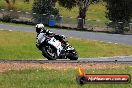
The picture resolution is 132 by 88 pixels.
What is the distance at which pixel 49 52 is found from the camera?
20016 mm

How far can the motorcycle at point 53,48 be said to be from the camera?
64.2ft

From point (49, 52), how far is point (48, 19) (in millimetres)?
32217

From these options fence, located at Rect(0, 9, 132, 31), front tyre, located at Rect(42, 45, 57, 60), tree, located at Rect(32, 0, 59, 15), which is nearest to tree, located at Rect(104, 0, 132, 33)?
fence, located at Rect(0, 9, 132, 31)

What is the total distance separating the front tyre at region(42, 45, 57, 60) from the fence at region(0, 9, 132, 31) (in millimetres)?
30138

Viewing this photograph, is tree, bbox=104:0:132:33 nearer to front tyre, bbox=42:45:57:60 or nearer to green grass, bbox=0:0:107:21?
green grass, bbox=0:0:107:21

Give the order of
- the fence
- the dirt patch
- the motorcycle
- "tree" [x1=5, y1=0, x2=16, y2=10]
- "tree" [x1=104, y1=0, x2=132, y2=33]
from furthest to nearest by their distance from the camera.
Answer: "tree" [x1=5, y1=0, x2=16, y2=10], "tree" [x1=104, y1=0, x2=132, y2=33], the fence, the motorcycle, the dirt patch

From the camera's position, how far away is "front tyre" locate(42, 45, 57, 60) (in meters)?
19.8

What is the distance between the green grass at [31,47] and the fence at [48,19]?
13.0 m

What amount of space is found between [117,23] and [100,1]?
9.32m

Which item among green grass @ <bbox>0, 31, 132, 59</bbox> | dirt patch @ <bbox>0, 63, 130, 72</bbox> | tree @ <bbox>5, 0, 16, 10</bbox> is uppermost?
tree @ <bbox>5, 0, 16, 10</bbox>

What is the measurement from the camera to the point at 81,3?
55906 mm

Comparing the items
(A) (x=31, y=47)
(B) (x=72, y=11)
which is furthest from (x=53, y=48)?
(B) (x=72, y=11)

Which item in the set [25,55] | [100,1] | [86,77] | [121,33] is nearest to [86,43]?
[25,55]

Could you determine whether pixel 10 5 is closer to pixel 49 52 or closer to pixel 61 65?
pixel 49 52
